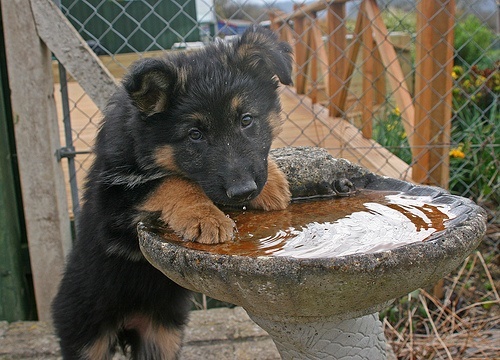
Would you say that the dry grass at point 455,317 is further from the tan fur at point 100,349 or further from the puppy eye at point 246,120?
the puppy eye at point 246,120

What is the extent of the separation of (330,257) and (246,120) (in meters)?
0.99

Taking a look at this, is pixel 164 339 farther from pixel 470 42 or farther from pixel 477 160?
pixel 470 42

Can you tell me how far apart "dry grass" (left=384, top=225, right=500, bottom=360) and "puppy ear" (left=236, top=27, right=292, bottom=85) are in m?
2.33

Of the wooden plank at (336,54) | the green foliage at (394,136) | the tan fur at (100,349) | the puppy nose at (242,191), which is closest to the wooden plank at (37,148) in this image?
the tan fur at (100,349)

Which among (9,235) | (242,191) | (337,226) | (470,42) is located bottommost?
(9,235)

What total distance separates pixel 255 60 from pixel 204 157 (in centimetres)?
56

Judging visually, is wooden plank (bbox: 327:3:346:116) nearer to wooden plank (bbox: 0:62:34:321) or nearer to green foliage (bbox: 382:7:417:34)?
green foliage (bbox: 382:7:417:34)

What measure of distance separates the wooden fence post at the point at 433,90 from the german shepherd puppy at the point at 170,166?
81.4 inches

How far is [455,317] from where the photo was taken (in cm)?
436

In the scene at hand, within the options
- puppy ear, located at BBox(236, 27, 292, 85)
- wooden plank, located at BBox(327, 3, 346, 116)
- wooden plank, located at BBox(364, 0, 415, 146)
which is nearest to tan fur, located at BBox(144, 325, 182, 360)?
puppy ear, located at BBox(236, 27, 292, 85)

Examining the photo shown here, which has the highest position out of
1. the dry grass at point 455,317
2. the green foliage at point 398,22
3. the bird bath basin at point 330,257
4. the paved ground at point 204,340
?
the green foliage at point 398,22

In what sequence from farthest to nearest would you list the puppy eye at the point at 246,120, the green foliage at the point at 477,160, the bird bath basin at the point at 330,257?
the green foliage at the point at 477,160 → the puppy eye at the point at 246,120 → the bird bath basin at the point at 330,257

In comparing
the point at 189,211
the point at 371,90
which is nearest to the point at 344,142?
the point at 371,90

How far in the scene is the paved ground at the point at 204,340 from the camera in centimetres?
361
